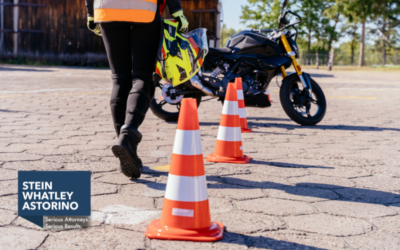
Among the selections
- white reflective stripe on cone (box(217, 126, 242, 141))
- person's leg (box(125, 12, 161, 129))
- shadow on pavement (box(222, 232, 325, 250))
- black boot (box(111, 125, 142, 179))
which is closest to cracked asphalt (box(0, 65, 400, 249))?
shadow on pavement (box(222, 232, 325, 250))

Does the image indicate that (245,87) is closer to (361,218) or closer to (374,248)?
(361,218)

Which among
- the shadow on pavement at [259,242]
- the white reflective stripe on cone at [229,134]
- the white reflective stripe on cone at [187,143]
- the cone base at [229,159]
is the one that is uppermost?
the white reflective stripe on cone at [187,143]

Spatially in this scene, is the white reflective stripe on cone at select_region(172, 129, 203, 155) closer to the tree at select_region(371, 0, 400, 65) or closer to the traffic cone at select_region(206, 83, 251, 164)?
the traffic cone at select_region(206, 83, 251, 164)

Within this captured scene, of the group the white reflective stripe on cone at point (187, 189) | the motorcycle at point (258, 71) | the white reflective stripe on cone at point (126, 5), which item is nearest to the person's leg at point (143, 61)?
the white reflective stripe on cone at point (126, 5)

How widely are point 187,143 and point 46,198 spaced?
2.67 feet

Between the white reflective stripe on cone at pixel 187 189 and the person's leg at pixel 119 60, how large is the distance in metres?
1.09

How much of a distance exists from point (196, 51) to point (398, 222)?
2.09m

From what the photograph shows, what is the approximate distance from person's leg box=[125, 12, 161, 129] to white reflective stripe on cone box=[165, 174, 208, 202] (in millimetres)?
836

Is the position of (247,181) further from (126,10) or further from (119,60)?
(126,10)

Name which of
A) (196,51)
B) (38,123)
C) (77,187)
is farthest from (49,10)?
(77,187)

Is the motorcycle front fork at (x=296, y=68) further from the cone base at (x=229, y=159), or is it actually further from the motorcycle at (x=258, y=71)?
the cone base at (x=229, y=159)

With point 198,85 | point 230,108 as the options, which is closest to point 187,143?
point 230,108

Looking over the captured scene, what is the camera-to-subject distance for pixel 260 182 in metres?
2.97

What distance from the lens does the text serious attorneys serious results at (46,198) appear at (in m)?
2.26
